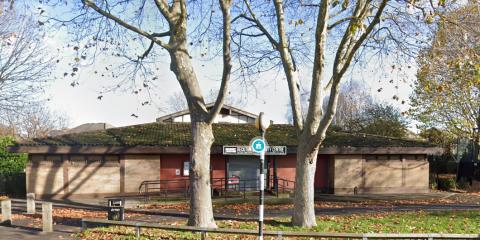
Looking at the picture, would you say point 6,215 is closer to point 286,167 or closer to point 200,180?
point 200,180

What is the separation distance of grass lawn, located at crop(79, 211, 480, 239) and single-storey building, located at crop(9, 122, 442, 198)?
9.02 metres

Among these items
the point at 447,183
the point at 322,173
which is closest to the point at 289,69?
the point at 322,173

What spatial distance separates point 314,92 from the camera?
11984 mm

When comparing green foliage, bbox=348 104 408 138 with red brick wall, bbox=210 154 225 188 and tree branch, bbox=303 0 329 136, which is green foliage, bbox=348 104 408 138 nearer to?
red brick wall, bbox=210 154 225 188

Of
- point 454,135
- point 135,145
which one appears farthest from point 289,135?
point 454,135

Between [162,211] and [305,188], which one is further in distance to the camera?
[162,211]

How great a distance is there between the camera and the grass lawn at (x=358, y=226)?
37.6 feet

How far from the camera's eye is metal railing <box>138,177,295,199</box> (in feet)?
82.9

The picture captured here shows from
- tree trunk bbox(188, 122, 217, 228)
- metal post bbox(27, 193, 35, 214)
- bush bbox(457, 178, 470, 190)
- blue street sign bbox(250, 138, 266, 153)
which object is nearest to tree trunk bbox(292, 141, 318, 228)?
tree trunk bbox(188, 122, 217, 228)

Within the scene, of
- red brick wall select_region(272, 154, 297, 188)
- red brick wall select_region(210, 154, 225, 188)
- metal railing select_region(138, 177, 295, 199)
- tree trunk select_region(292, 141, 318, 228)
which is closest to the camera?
tree trunk select_region(292, 141, 318, 228)

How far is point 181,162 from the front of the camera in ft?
86.7

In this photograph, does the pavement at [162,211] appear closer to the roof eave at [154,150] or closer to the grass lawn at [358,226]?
the grass lawn at [358,226]

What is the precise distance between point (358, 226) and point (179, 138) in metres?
15.6

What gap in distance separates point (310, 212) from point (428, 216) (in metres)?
5.34
